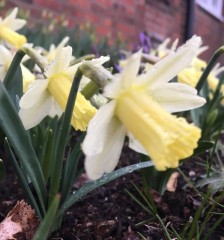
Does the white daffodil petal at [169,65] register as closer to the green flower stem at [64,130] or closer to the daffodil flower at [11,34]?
the green flower stem at [64,130]

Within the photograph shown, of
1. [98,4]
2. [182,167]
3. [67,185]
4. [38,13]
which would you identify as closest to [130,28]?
[98,4]

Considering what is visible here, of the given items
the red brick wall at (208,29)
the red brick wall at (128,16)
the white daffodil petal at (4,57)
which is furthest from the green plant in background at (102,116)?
the red brick wall at (208,29)

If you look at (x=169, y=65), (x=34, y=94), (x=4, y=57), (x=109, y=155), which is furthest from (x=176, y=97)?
(x=4, y=57)

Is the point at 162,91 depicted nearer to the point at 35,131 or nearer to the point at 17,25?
the point at 35,131

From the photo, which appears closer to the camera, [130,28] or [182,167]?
[182,167]

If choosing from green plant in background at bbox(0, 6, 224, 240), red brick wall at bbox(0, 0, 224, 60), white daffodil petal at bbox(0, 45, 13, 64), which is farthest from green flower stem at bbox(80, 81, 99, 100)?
red brick wall at bbox(0, 0, 224, 60)

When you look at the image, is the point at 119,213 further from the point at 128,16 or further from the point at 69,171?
the point at 128,16

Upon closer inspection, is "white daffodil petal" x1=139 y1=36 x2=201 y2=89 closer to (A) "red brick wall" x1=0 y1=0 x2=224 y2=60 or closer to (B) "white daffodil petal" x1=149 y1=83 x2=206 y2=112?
(B) "white daffodil petal" x1=149 y1=83 x2=206 y2=112
